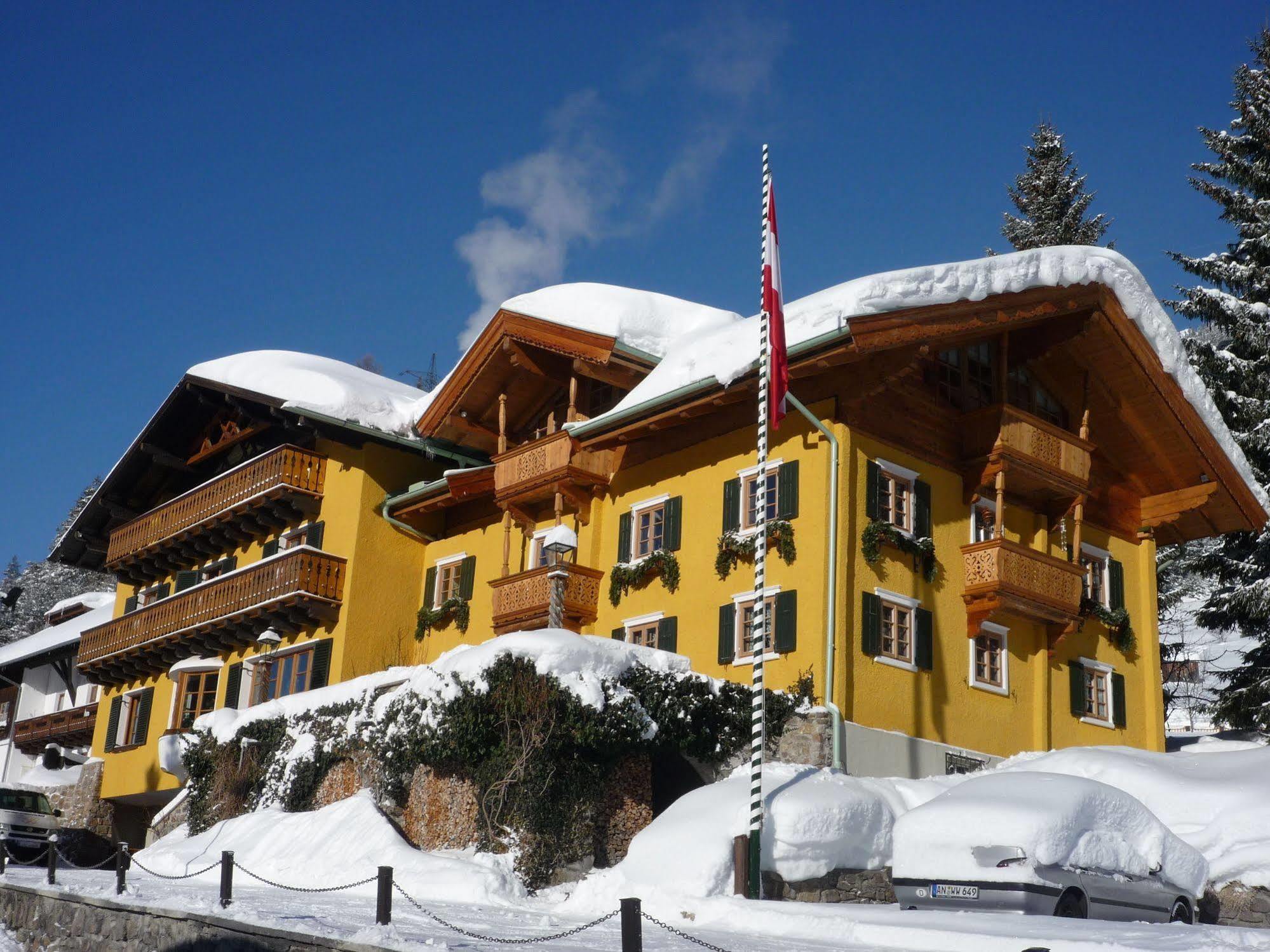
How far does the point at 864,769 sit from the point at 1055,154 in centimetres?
3031

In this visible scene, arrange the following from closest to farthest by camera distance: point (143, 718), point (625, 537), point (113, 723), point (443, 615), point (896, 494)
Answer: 1. point (896, 494)
2. point (625, 537)
3. point (443, 615)
4. point (143, 718)
5. point (113, 723)

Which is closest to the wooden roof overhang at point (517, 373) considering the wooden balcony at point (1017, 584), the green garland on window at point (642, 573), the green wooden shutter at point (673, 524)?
the green wooden shutter at point (673, 524)

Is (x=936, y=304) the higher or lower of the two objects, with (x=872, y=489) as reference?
higher

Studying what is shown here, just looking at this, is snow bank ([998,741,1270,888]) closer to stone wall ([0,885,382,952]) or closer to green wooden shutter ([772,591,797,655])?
green wooden shutter ([772,591,797,655])

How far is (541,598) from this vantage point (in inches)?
1002

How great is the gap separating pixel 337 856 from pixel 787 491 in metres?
9.10

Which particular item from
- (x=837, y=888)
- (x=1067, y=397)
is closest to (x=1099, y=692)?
(x=1067, y=397)

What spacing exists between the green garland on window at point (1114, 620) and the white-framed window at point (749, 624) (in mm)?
6908

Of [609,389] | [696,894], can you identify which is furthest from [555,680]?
[609,389]

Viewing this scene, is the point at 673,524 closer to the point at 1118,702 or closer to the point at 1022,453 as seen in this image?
the point at 1022,453

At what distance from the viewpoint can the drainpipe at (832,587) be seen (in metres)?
20.9

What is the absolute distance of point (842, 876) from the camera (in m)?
16.9

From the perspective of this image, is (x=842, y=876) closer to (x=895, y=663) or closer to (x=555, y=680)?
(x=555, y=680)

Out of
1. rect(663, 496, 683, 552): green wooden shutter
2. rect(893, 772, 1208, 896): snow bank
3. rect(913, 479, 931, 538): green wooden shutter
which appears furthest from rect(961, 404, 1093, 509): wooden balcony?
rect(893, 772, 1208, 896): snow bank
